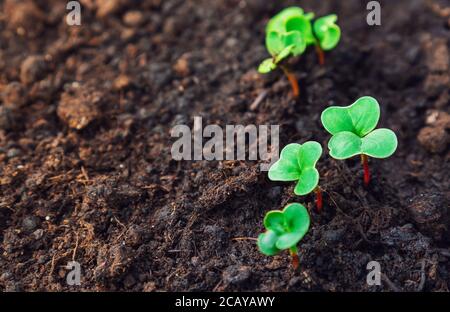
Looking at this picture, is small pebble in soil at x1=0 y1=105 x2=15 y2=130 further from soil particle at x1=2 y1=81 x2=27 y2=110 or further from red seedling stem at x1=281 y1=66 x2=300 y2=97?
red seedling stem at x1=281 y1=66 x2=300 y2=97

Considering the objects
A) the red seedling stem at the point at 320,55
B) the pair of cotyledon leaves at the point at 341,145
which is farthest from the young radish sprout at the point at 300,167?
the red seedling stem at the point at 320,55

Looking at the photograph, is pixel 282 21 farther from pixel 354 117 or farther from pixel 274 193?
pixel 274 193

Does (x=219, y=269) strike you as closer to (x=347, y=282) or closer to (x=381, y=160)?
(x=347, y=282)

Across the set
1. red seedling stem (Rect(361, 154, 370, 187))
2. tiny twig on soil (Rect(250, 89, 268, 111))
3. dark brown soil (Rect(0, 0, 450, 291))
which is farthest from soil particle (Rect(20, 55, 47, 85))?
red seedling stem (Rect(361, 154, 370, 187))

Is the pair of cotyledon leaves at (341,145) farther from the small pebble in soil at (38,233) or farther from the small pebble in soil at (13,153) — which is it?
the small pebble in soil at (13,153)

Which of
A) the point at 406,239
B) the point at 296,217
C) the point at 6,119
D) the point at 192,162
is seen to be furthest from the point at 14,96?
the point at 406,239
